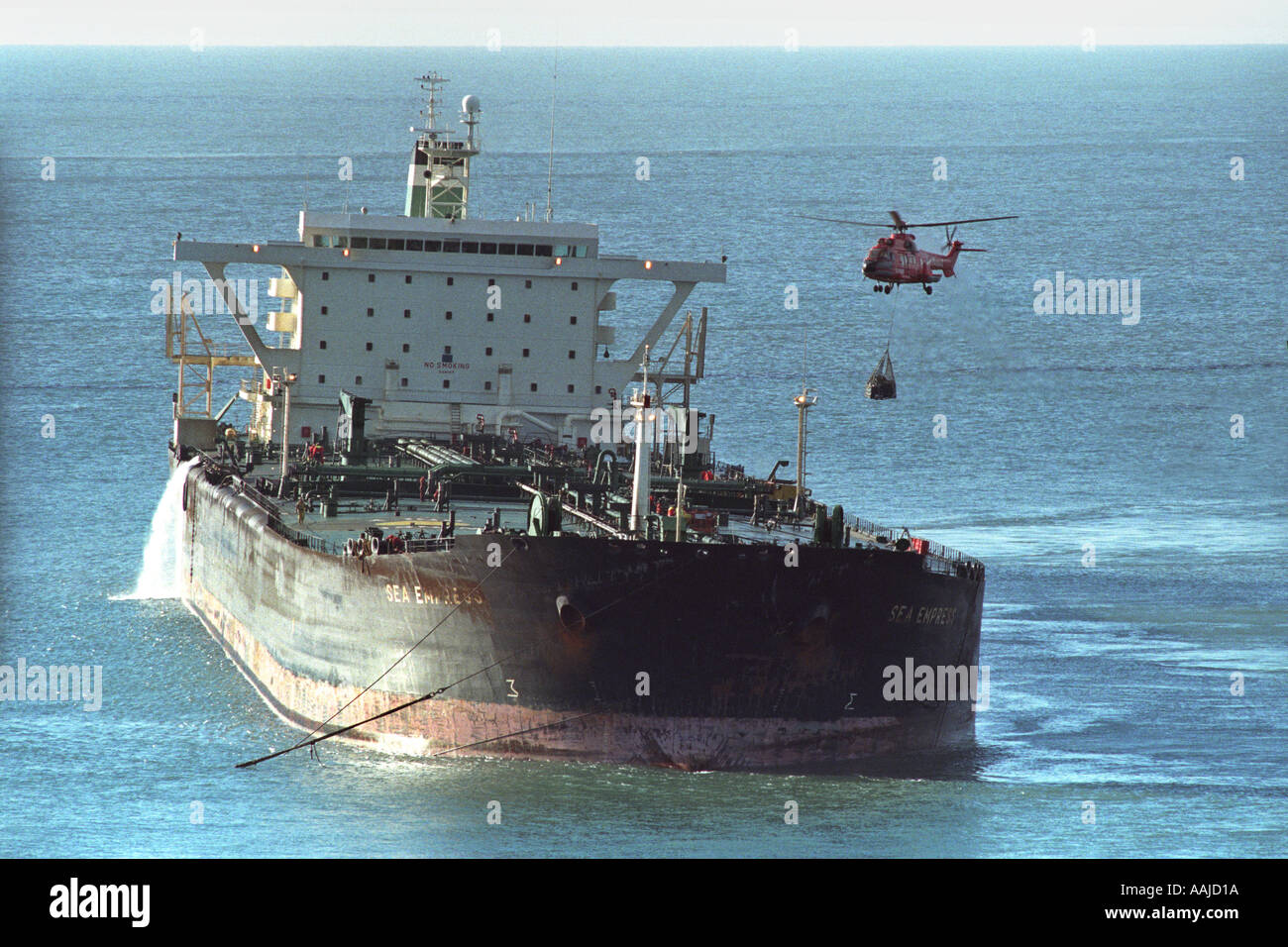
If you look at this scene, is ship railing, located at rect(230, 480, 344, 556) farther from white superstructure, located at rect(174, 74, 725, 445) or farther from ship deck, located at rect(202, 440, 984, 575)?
white superstructure, located at rect(174, 74, 725, 445)

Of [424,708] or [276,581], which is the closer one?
[424,708]

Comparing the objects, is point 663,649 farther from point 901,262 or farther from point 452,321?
point 452,321

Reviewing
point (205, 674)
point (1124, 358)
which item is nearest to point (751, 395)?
point (1124, 358)

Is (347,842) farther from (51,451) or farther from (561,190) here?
(561,190)

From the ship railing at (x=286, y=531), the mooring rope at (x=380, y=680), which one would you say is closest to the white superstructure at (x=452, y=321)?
the ship railing at (x=286, y=531)
